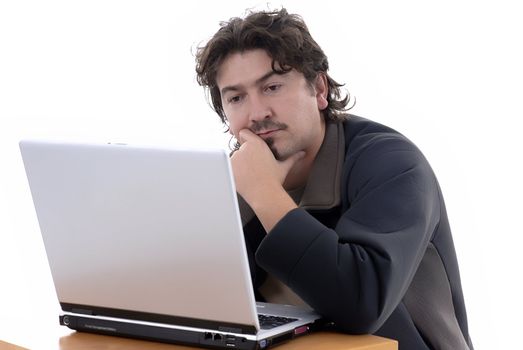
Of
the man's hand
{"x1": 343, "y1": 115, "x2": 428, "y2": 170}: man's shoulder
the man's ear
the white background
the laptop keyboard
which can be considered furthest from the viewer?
the white background

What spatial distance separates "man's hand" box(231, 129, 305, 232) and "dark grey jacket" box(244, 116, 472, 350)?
0.06 meters

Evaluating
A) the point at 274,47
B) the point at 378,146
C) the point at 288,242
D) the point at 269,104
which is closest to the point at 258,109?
the point at 269,104

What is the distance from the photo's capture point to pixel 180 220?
166 cm

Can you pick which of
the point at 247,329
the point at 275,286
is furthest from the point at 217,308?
the point at 275,286

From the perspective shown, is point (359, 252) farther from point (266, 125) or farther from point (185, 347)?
point (266, 125)

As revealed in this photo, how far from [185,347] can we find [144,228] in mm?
231

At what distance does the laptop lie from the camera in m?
1.62

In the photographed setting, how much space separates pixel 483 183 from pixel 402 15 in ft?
2.32

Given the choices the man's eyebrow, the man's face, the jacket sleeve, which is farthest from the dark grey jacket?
the man's eyebrow

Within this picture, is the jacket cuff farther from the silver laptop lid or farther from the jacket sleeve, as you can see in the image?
the silver laptop lid

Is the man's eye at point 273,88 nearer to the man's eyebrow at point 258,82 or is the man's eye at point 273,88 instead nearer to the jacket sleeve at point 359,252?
the man's eyebrow at point 258,82

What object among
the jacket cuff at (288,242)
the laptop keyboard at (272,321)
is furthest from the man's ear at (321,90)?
the laptop keyboard at (272,321)

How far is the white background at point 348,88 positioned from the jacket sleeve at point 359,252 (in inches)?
67.1

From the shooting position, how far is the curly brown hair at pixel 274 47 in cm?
227
